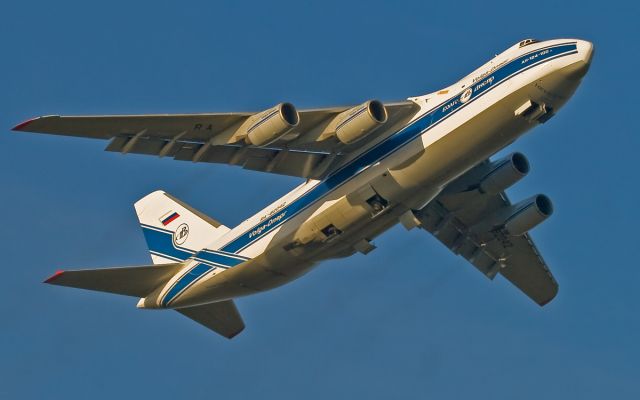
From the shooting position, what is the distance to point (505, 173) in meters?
32.6

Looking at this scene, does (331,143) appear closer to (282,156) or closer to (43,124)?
(282,156)

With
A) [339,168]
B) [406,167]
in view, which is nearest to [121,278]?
[339,168]

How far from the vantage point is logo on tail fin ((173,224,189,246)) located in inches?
1401

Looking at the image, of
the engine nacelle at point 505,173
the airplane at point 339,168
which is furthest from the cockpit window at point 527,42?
the engine nacelle at point 505,173

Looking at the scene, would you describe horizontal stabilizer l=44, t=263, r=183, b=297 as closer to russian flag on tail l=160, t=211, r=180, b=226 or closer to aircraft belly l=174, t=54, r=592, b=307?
aircraft belly l=174, t=54, r=592, b=307

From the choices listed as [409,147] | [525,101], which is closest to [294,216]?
[409,147]

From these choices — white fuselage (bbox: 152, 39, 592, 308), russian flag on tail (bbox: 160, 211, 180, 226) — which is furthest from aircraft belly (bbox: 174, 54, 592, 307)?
russian flag on tail (bbox: 160, 211, 180, 226)

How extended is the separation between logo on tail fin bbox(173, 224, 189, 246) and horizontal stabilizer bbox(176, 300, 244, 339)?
68.5 inches

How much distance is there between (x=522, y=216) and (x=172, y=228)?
904 cm

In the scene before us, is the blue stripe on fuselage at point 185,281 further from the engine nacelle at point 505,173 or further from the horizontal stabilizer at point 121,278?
the engine nacelle at point 505,173

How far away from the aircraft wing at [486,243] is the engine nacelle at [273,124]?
5631mm

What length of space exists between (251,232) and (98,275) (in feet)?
12.2

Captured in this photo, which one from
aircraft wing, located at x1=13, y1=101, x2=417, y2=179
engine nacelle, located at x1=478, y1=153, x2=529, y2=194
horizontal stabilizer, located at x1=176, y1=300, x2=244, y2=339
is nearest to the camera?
aircraft wing, located at x1=13, y1=101, x2=417, y2=179

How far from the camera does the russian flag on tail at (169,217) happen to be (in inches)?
1432
